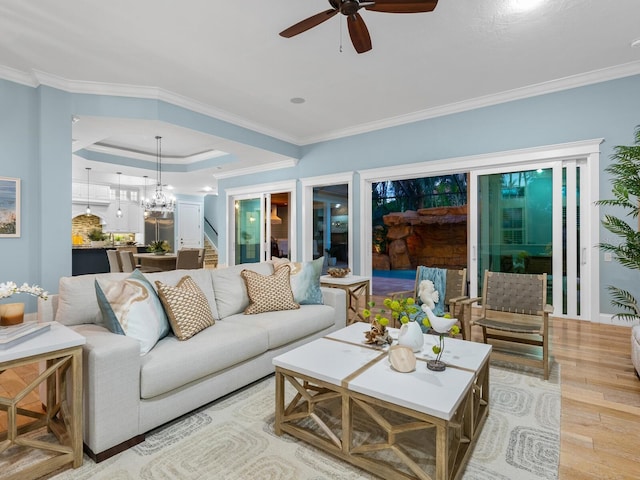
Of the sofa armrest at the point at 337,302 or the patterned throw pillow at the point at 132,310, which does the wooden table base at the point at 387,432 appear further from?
the sofa armrest at the point at 337,302

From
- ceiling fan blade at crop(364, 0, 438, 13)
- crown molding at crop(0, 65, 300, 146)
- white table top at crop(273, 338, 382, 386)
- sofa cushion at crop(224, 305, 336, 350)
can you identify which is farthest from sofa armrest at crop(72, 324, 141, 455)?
crown molding at crop(0, 65, 300, 146)

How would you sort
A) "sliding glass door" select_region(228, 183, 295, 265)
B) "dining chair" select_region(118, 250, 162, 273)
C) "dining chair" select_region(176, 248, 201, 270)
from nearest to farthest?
"dining chair" select_region(118, 250, 162, 273)
"dining chair" select_region(176, 248, 201, 270)
"sliding glass door" select_region(228, 183, 295, 265)

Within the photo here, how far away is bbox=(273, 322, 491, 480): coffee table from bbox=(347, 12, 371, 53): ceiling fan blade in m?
2.23

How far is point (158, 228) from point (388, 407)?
39.2ft

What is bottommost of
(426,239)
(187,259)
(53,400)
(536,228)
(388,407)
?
(53,400)

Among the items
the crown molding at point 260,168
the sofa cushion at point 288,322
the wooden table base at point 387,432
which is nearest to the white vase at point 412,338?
the wooden table base at point 387,432

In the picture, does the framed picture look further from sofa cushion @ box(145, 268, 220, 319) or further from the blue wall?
sofa cushion @ box(145, 268, 220, 319)

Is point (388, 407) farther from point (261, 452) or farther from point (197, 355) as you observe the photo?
point (197, 355)

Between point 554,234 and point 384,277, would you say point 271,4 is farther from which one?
point 384,277

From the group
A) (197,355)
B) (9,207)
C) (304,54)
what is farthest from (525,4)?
(9,207)

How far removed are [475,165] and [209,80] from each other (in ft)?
12.4

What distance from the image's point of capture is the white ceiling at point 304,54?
9.66ft

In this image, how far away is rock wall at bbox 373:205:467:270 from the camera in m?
9.31

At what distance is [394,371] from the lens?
71.3 inches
